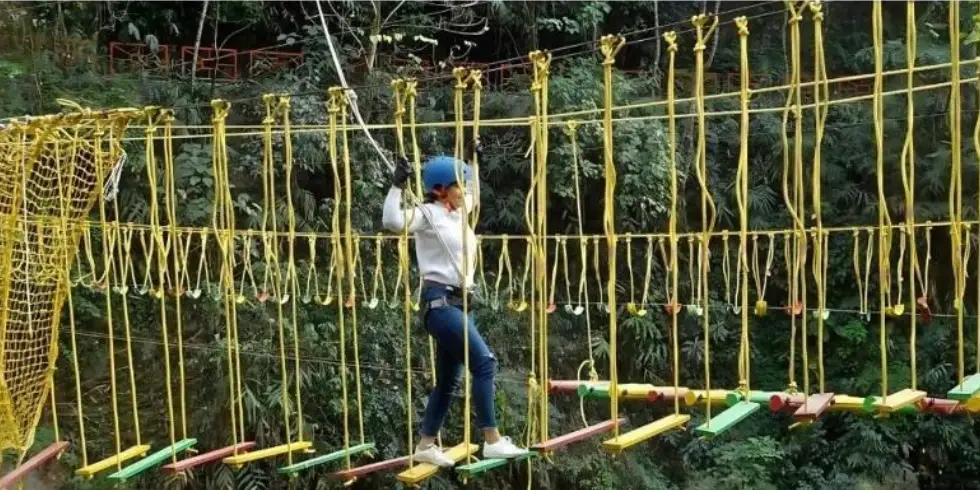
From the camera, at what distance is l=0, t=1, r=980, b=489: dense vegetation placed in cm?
571

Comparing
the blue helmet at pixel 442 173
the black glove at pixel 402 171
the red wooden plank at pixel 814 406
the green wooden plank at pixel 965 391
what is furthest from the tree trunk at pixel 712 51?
the green wooden plank at pixel 965 391

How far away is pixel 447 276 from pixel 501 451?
43cm

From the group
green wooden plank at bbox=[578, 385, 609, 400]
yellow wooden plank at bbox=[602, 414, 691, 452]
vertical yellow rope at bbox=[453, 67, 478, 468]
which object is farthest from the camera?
green wooden plank at bbox=[578, 385, 609, 400]

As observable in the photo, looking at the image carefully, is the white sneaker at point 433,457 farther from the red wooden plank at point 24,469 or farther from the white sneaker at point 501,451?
the red wooden plank at point 24,469

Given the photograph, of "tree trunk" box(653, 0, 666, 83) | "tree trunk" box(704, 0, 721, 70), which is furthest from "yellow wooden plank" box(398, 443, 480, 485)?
"tree trunk" box(704, 0, 721, 70)

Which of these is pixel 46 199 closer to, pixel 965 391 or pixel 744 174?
pixel 744 174

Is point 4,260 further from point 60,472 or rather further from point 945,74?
point 945,74

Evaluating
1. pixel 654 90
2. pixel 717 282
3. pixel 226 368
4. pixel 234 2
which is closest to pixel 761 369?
pixel 717 282

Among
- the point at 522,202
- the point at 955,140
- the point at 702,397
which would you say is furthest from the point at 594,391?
the point at 522,202

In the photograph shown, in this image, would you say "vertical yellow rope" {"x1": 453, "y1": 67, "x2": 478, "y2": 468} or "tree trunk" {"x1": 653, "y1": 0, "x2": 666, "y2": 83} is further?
"tree trunk" {"x1": 653, "y1": 0, "x2": 666, "y2": 83}

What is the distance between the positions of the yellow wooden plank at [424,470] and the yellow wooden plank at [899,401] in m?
0.90

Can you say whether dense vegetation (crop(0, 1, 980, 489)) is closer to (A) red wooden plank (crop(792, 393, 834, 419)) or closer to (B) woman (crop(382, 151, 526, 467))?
(B) woman (crop(382, 151, 526, 467))

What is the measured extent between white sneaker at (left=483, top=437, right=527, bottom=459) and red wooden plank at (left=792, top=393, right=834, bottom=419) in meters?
0.67

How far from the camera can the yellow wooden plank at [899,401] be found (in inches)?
83.3
